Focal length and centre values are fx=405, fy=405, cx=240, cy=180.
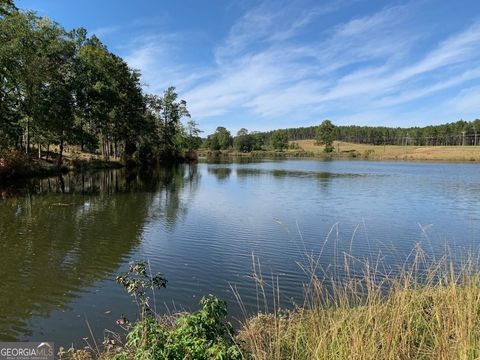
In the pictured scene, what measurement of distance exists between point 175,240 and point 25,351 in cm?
1000

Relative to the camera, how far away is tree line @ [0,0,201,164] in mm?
33934

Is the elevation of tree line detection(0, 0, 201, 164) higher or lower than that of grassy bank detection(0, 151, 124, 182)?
higher

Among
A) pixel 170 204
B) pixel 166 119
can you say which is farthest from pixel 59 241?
pixel 166 119

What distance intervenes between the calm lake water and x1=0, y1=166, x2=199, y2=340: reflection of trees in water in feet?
0.14

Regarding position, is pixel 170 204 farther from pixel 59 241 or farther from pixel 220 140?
pixel 220 140

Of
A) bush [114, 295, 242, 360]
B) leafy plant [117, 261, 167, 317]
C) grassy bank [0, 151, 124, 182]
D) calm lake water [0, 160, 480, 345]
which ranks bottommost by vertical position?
calm lake water [0, 160, 480, 345]

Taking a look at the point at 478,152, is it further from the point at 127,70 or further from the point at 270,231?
the point at 270,231

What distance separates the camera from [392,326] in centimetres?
459

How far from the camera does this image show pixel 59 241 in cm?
1536

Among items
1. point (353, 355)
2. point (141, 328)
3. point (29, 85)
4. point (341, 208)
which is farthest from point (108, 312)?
point (29, 85)

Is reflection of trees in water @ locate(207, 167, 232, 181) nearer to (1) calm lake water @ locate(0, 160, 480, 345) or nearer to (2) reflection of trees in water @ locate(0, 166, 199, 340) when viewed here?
(1) calm lake water @ locate(0, 160, 480, 345)

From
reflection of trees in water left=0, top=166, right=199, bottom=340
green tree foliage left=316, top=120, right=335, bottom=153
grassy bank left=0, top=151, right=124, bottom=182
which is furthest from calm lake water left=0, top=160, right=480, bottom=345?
green tree foliage left=316, top=120, right=335, bottom=153

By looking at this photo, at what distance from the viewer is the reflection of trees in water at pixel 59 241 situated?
973cm

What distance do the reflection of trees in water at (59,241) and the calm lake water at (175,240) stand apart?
4 cm
